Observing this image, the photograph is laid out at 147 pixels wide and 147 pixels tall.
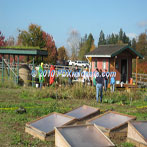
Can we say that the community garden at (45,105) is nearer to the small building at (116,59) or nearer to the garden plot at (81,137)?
the garden plot at (81,137)

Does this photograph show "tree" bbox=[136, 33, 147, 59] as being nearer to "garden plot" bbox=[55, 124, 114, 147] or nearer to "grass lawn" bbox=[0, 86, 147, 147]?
"grass lawn" bbox=[0, 86, 147, 147]

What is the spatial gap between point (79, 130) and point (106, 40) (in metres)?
112

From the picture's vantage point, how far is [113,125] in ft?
21.7

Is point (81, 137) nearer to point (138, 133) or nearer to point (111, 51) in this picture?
point (138, 133)

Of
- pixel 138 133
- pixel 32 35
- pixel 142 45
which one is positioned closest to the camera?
pixel 138 133

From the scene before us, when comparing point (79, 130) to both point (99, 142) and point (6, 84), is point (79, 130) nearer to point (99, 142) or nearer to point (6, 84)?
point (99, 142)

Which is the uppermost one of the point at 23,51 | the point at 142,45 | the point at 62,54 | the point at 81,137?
the point at 142,45

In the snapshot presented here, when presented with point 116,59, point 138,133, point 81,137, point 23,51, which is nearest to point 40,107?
point 138,133

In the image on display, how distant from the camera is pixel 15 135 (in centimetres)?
659

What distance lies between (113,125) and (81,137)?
1953 millimetres

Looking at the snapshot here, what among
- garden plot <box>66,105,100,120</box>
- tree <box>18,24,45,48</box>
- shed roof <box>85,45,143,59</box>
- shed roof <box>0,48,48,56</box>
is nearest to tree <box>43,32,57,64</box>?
tree <box>18,24,45,48</box>

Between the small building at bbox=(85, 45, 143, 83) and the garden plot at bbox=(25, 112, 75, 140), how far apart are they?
49.9 ft

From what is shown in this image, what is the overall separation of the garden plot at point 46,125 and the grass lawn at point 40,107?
150mm

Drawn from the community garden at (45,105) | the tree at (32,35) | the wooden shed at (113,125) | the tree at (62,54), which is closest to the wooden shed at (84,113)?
the wooden shed at (113,125)
